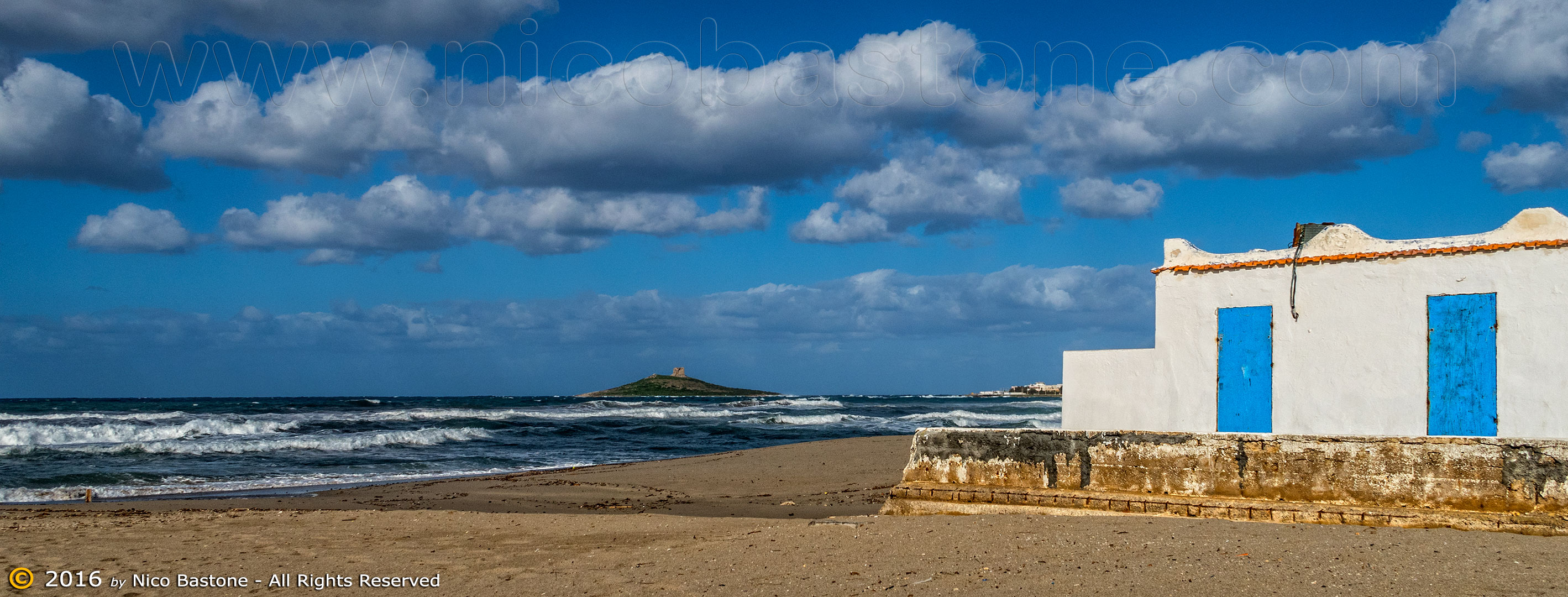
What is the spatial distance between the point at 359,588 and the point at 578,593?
1742 mm

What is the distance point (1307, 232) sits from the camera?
7926 millimetres

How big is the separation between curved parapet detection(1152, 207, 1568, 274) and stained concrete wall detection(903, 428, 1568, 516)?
5.23ft

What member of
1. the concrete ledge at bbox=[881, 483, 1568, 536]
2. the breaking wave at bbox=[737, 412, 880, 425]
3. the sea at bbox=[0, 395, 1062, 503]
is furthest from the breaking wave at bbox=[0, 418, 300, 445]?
the concrete ledge at bbox=[881, 483, 1568, 536]

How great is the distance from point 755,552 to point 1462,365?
5498 millimetres

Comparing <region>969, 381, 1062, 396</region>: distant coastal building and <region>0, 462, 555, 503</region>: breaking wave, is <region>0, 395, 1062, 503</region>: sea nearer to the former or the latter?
<region>0, 462, 555, 503</region>: breaking wave

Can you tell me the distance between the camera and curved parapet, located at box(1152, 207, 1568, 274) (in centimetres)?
689

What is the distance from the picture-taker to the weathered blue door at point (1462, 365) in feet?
22.9

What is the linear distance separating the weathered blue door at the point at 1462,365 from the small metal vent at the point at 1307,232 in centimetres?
Result: 99

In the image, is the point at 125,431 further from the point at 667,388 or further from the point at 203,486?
the point at 667,388

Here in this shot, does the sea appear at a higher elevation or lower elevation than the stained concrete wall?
lower

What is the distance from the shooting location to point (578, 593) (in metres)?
5.91

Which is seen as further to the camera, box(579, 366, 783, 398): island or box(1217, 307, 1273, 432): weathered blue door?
box(579, 366, 783, 398): island

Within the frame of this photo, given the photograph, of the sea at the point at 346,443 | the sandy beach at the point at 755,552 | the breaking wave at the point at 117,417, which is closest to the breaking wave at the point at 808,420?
the sea at the point at 346,443

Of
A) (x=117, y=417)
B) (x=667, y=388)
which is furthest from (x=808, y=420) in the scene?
(x=667, y=388)
